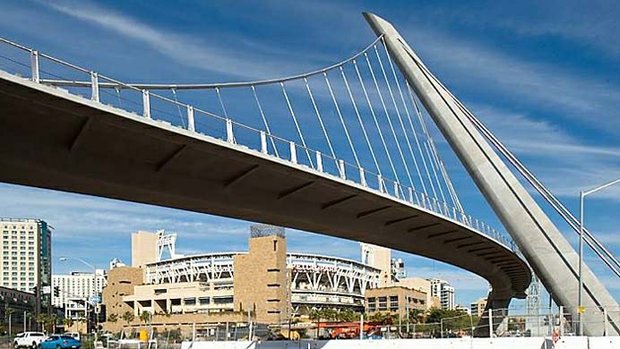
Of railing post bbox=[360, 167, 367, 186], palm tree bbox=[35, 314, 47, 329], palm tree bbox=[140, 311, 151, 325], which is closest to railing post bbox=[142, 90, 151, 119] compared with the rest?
railing post bbox=[360, 167, 367, 186]

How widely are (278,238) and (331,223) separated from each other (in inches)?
4574

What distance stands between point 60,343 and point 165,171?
96.6ft

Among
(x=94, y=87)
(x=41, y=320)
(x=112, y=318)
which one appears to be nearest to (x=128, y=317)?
(x=112, y=318)

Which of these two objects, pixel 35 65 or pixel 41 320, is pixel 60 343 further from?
pixel 41 320

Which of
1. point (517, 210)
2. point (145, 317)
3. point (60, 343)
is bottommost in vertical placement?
point (145, 317)

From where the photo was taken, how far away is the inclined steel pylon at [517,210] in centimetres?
4012

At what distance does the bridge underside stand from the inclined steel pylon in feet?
12.9

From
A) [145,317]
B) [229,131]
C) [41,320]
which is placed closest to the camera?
[229,131]

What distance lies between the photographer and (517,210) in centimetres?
4391

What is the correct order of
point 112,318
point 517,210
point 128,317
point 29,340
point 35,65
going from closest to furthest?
1. point 35,65
2. point 517,210
3. point 29,340
4. point 112,318
5. point 128,317

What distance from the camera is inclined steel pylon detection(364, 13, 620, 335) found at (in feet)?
132

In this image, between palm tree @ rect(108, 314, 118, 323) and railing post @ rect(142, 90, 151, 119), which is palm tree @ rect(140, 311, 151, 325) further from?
railing post @ rect(142, 90, 151, 119)

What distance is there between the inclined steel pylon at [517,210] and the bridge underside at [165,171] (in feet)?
12.9

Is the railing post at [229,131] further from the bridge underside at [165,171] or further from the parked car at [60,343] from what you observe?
the parked car at [60,343]
